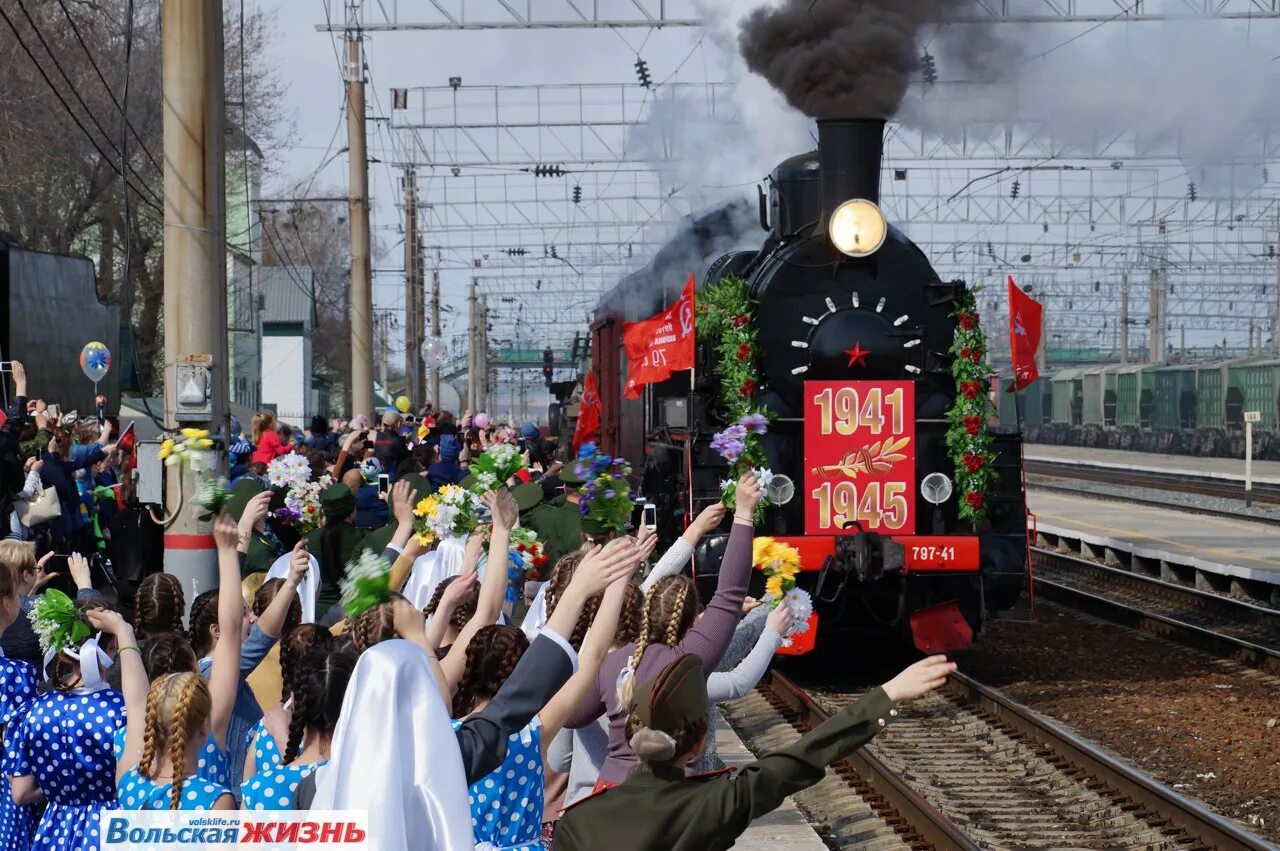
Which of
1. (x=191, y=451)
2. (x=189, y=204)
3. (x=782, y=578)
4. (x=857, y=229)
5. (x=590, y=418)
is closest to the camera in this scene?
(x=782, y=578)

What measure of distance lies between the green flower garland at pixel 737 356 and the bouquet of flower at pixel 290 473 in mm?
3140

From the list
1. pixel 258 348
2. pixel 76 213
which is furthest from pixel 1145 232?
pixel 76 213

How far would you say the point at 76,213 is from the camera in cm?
3531

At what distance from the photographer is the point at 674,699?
3785 millimetres

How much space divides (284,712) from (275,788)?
80 cm

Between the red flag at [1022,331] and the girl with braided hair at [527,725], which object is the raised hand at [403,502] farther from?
the red flag at [1022,331]

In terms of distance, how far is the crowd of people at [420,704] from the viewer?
12.2ft

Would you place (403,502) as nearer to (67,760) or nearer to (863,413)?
(67,760)

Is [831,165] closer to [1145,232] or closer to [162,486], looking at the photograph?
[162,486]

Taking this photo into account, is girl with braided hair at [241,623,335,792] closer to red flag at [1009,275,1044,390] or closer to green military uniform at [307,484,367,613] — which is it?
green military uniform at [307,484,367,613]

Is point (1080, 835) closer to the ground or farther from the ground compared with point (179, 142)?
closer to the ground

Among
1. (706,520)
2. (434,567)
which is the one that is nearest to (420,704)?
(706,520)

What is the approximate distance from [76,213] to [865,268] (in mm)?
26688

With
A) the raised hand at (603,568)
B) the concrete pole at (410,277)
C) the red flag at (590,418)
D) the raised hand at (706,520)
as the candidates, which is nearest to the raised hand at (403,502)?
the raised hand at (706,520)
